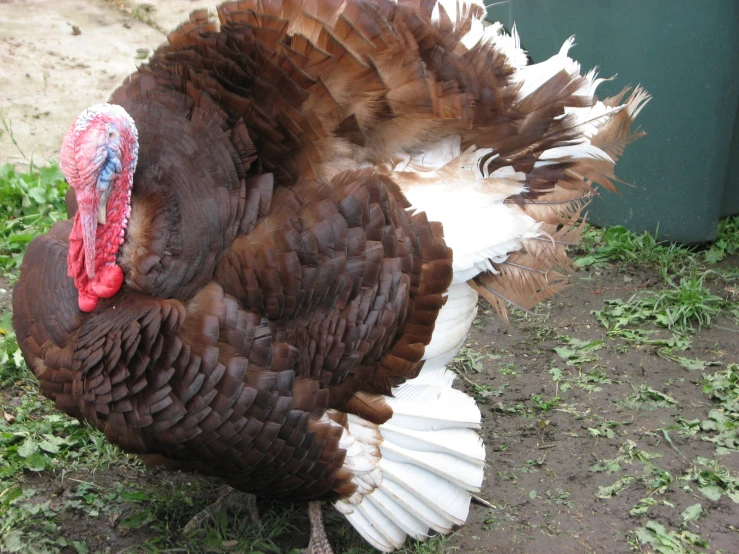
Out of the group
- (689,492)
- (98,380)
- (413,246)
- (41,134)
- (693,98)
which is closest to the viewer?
(98,380)

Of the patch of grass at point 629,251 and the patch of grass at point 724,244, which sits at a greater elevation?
the patch of grass at point 724,244

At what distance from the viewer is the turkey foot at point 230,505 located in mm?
3318

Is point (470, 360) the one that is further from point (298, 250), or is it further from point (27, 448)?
point (27, 448)

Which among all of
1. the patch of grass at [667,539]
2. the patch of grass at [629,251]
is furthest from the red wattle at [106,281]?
the patch of grass at [629,251]

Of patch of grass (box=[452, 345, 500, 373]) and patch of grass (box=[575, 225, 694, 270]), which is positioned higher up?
patch of grass (box=[575, 225, 694, 270])

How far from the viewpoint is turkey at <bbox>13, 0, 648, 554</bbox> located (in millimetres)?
2531

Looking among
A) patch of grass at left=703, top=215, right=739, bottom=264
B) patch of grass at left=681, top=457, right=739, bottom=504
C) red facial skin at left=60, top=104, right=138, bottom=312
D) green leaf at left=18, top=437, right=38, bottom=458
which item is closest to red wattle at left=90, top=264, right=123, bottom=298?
red facial skin at left=60, top=104, right=138, bottom=312

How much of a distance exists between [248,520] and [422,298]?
1.24 m

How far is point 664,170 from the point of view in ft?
16.1

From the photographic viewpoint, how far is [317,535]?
3.17m

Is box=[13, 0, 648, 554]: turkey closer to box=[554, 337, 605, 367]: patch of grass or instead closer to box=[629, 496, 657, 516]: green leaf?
box=[629, 496, 657, 516]: green leaf

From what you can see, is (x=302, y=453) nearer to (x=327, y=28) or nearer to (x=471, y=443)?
(x=471, y=443)

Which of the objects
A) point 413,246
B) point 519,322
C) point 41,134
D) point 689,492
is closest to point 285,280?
point 413,246

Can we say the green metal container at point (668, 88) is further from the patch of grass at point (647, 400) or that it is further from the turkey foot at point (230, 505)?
the turkey foot at point (230, 505)
